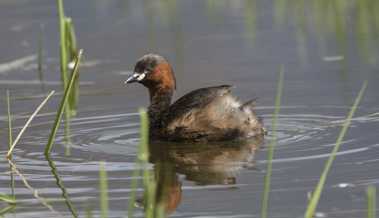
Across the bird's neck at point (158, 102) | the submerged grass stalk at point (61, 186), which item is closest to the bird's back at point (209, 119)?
the bird's neck at point (158, 102)

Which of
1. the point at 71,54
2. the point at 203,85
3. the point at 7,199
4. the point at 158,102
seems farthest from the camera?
the point at 71,54

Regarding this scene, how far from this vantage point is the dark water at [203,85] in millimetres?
6266

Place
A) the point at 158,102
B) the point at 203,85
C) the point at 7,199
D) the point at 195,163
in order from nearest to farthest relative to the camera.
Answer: the point at 7,199 < the point at 195,163 < the point at 158,102 < the point at 203,85

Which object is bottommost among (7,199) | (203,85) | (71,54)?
(203,85)

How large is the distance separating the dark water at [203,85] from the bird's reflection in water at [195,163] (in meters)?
0.01

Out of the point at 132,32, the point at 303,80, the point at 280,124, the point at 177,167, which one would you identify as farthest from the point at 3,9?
the point at 177,167

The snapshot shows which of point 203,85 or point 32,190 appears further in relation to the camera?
point 203,85

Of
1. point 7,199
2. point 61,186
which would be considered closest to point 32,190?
point 61,186

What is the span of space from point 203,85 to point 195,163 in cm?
322

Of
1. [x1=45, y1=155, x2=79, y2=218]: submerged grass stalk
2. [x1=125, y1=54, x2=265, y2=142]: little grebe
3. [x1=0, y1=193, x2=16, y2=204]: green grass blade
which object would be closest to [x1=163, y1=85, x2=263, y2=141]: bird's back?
[x1=125, y1=54, x2=265, y2=142]: little grebe

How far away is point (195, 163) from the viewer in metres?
7.24

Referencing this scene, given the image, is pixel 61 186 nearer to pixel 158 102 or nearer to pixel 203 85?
pixel 158 102

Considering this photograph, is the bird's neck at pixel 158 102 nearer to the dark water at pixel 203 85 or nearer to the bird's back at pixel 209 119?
the dark water at pixel 203 85

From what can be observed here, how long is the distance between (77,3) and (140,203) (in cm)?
944
